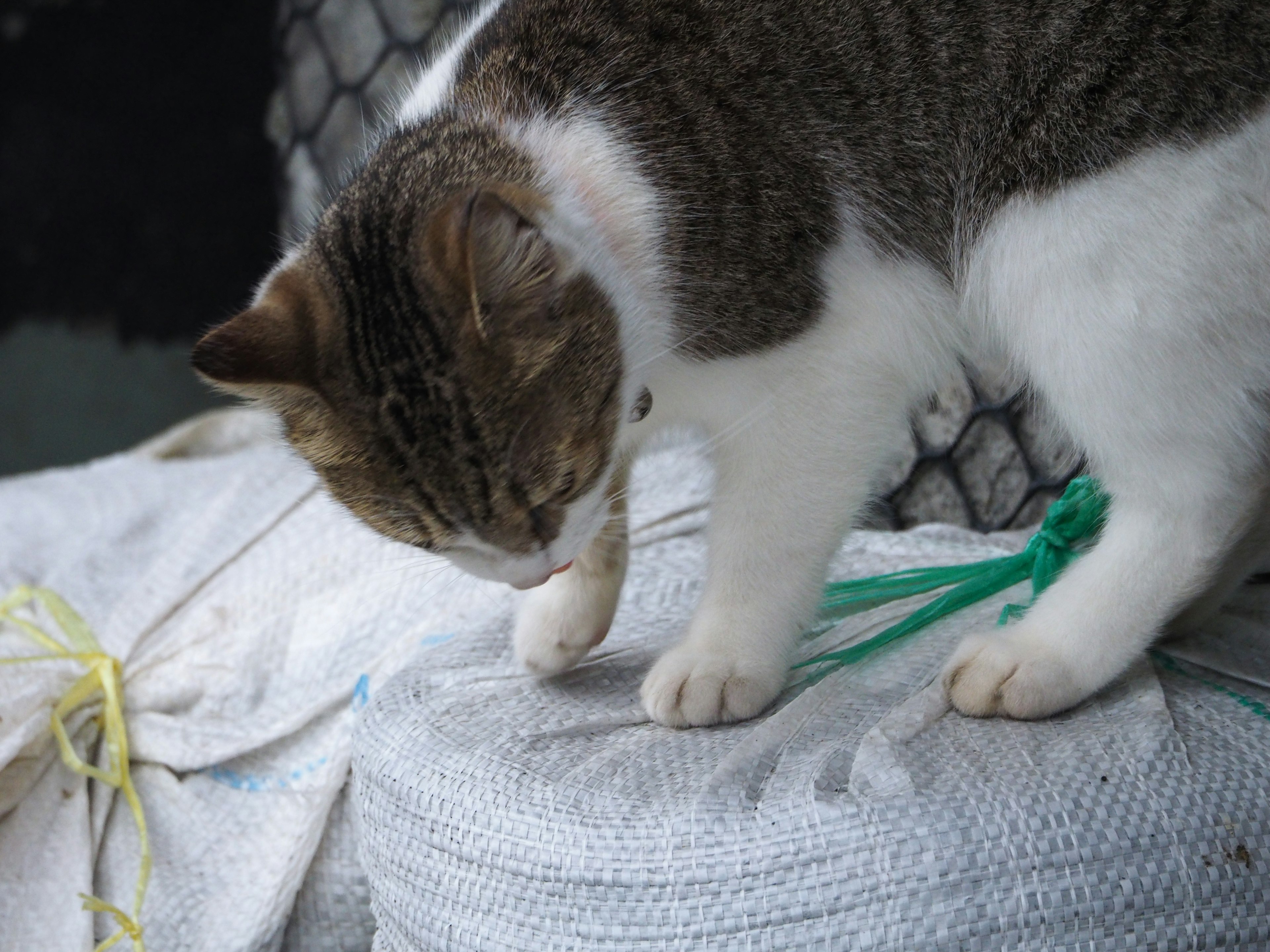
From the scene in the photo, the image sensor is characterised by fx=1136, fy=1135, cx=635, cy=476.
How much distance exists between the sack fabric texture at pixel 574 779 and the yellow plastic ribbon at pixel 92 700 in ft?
0.06

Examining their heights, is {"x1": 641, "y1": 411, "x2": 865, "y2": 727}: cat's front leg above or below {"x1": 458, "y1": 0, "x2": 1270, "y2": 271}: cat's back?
below

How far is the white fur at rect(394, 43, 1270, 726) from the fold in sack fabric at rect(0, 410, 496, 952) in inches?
11.1

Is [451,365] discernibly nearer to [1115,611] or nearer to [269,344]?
[269,344]

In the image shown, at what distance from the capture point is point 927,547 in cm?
113

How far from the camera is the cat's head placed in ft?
2.29

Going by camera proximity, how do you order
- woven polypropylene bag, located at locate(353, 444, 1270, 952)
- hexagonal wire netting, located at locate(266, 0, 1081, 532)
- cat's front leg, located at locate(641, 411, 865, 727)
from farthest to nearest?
hexagonal wire netting, located at locate(266, 0, 1081, 532) → cat's front leg, located at locate(641, 411, 865, 727) → woven polypropylene bag, located at locate(353, 444, 1270, 952)

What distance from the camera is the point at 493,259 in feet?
2.27

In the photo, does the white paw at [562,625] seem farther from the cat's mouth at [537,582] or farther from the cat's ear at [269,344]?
the cat's ear at [269,344]

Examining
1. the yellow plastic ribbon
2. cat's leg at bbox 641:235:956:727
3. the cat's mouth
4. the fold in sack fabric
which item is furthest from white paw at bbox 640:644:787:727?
the yellow plastic ribbon

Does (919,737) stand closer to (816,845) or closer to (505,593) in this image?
(816,845)

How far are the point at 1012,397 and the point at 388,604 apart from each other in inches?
27.3

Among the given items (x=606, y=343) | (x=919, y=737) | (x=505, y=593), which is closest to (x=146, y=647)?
(x=505, y=593)

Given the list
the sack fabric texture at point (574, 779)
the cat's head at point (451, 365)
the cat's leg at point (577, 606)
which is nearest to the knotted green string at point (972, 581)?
the sack fabric texture at point (574, 779)

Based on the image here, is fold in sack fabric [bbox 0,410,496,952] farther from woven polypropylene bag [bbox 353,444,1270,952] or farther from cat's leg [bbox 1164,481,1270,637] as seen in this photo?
cat's leg [bbox 1164,481,1270,637]
